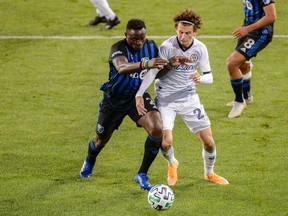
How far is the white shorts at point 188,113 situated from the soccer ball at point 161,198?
4.56 feet

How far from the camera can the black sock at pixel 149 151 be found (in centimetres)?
1179

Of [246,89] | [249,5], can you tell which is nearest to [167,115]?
[249,5]

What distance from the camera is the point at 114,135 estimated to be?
14.4 m

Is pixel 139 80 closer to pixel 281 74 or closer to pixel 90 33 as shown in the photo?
pixel 281 74

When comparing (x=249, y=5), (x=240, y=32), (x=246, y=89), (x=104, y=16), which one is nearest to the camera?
(x=240, y=32)

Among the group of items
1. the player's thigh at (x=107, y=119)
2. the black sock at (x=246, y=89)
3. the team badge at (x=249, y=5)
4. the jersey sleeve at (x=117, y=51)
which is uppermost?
the jersey sleeve at (x=117, y=51)

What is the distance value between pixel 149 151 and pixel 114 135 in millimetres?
2648

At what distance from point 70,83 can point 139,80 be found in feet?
18.1

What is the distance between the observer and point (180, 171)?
41.5 ft

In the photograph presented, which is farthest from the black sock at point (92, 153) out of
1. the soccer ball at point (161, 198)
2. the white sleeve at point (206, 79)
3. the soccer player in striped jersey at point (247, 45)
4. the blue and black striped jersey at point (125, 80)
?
the soccer player in striped jersey at point (247, 45)

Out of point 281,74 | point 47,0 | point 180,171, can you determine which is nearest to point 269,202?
point 180,171

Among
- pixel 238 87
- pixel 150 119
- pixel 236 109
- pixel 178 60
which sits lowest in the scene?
pixel 236 109

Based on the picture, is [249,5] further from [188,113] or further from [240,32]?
[188,113]

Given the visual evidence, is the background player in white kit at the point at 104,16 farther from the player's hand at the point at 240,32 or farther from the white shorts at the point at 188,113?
the white shorts at the point at 188,113
